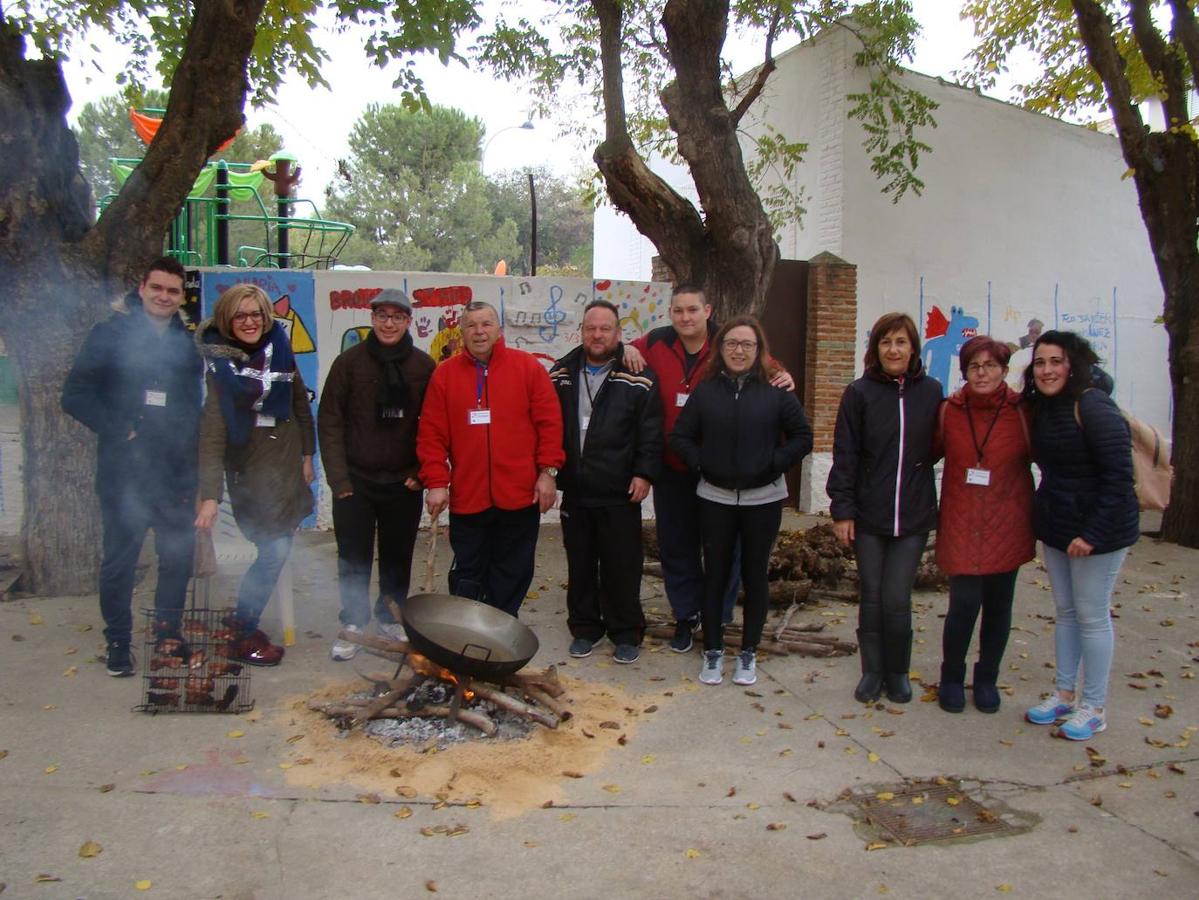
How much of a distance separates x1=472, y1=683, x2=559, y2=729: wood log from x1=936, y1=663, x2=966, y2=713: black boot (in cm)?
190

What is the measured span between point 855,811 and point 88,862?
8.81 ft

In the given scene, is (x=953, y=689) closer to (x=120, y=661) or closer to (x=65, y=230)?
(x=120, y=661)

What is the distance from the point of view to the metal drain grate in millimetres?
3504

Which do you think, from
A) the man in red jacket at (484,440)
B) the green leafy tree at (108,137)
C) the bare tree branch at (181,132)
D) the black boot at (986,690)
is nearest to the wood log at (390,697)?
the man in red jacket at (484,440)

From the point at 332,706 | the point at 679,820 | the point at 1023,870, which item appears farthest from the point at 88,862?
the point at 1023,870

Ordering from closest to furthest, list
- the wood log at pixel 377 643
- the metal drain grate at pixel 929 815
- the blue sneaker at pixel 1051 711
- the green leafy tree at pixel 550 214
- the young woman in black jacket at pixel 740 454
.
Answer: the metal drain grate at pixel 929 815
the wood log at pixel 377 643
the blue sneaker at pixel 1051 711
the young woman in black jacket at pixel 740 454
the green leafy tree at pixel 550 214

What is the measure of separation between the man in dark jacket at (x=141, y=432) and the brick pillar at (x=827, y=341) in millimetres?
6572

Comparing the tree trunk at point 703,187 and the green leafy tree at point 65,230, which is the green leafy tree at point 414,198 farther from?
the green leafy tree at point 65,230

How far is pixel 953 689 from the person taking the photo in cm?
466

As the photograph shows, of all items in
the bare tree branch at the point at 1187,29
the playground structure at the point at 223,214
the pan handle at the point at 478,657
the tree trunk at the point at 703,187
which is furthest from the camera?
the playground structure at the point at 223,214

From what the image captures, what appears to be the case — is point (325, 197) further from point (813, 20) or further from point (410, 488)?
point (410, 488)

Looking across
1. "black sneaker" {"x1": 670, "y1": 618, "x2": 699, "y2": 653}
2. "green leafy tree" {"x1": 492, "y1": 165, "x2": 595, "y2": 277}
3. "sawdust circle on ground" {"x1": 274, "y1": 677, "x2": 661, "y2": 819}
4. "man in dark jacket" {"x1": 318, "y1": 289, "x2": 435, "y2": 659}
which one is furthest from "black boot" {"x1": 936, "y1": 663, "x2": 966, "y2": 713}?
"green leafy tree" {"x1": 492, "y1": 165, "x2": 595, "y2": 277}

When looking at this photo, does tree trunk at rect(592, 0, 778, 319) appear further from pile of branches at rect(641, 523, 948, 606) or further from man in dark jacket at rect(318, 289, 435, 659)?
man in dark jacket at rect(318, 289, 435, 659)

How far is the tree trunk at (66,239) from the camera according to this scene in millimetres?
5641
